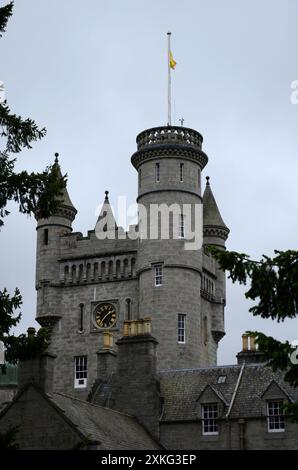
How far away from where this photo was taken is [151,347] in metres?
40.7

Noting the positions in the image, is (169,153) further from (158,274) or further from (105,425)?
(105,425)

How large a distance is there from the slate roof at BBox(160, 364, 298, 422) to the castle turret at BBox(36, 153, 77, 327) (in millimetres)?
20706

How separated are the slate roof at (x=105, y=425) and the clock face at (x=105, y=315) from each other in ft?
71.2

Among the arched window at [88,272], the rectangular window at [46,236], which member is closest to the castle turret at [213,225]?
the arched window at [88,272]

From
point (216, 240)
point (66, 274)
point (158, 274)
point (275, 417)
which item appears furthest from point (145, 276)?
point (275, 417)

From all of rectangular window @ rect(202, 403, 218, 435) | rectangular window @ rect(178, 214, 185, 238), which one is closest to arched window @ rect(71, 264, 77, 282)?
rectangular window @ rect(178, 214, 185, 238)

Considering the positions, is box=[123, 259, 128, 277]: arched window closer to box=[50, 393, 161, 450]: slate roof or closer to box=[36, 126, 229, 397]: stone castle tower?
box=[36, 126, 229, 397]: stone castle tower

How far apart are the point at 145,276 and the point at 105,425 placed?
78.0 feet

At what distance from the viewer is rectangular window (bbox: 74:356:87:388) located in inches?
2362

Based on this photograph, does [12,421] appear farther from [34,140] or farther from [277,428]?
[34,140]

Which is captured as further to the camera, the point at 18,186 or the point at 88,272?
the point at 88,272

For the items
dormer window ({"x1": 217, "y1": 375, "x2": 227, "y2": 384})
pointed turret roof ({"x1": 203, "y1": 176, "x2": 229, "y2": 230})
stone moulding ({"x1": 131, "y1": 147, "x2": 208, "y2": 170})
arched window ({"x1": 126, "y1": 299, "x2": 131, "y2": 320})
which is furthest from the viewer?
pointed turret roof ({"x1": 203, "y1": 176, "x2": 229, "y2": 230})

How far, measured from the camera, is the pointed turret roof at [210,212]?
66.3 metres

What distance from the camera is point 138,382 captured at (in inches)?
1591
